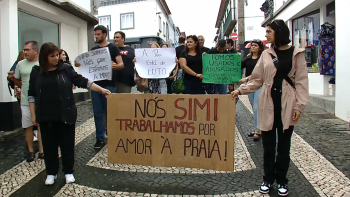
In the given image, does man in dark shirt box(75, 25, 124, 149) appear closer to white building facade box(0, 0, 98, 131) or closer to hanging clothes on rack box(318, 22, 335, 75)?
white building facade box(0, 0, 98, 131)

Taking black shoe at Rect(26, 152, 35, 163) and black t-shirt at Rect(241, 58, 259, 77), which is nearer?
black shoe at Rect(26, 152, 35, 163)

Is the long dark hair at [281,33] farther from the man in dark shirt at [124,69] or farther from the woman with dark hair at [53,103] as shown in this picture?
the man in dark shirt at [124,69]

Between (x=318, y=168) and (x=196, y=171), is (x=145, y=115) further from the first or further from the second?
(x=318, y=168)

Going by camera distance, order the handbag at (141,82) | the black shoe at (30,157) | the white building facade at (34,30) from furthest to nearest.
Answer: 1. the white building facade at (34,30)
2. the handbag at (141,82)
3. the black shoe at (30,157)

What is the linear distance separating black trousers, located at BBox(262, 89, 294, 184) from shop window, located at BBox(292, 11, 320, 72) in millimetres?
8245

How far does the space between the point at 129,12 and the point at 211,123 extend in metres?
29.0

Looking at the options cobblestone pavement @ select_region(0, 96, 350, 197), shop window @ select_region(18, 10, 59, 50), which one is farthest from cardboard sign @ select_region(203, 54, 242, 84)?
shop window @ select_region(18, 10, 59, 50)

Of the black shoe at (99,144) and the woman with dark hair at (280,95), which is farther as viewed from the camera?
the black shoe at (99,144)

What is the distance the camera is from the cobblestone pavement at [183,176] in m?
3.40

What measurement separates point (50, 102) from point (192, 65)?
106 inches

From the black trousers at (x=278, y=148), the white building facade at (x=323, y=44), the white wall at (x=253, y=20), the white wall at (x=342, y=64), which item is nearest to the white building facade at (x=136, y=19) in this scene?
the white wall at (x=253, y=20)

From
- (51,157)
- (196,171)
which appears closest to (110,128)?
(51,157)

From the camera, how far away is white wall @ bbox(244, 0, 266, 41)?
21641 millimetres

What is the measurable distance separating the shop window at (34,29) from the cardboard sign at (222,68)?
17.5 ft
